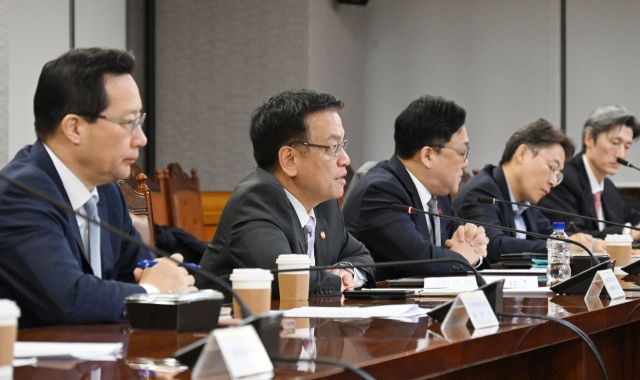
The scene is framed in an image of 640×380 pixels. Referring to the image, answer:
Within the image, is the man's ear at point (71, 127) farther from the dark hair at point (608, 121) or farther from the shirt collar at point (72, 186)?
the dark hair at point (608, 121)

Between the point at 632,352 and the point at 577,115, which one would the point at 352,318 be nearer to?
the point at 632,352

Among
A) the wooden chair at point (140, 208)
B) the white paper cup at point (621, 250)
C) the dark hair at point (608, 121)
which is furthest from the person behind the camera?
the dark hair at point (608, 121)

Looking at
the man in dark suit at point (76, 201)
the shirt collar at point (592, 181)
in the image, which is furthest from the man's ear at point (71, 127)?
the shirt collar at point (592, 181)

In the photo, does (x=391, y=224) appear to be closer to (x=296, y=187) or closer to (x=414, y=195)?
(x=414, y=195)

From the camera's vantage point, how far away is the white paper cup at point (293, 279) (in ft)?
6.23

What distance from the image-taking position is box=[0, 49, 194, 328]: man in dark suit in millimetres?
1660

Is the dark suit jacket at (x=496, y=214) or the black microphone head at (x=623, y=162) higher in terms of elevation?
the black microphone head at (x=623, y=162)

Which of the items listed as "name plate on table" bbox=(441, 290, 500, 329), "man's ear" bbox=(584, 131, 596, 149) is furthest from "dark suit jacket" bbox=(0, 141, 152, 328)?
"man's ear" bbox=(584, 131, 596, 149)

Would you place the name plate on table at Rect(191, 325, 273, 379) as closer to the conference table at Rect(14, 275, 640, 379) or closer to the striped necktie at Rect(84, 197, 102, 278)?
the conference table at Rect(14, 275, 640, 379)

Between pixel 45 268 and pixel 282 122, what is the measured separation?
1051mm

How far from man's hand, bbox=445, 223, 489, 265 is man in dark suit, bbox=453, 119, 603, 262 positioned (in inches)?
30.6

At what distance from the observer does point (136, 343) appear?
1.29m

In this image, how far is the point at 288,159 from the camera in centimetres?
254

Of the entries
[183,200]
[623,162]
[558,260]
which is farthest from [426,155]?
[623,162]
